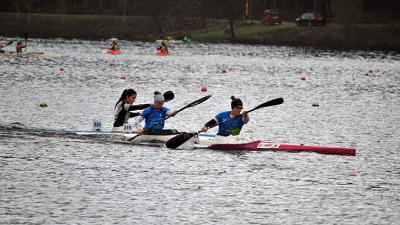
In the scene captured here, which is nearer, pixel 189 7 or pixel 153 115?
pixel 153 115

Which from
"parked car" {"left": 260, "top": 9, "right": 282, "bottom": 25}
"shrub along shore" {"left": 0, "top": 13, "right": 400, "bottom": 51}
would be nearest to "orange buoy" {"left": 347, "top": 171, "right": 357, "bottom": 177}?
"shrub along shore" {"left": 0, "top": 13, "right": 400, "bottom": 51}

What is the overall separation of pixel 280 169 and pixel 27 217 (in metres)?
9.82

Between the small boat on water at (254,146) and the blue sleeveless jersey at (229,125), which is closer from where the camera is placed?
the blue sleeveless jersey at (229,125)

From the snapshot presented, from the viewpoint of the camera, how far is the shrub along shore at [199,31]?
11675 cm

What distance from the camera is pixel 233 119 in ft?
100

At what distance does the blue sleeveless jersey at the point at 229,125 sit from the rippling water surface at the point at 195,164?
0.78 meters

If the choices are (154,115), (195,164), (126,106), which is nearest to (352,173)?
(195,164)

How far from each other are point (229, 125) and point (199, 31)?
104 metres

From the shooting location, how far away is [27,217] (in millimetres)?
21484

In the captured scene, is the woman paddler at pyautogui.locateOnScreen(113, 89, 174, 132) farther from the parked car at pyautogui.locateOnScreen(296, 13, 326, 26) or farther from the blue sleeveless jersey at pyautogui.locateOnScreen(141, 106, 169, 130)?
the parked car at pyautogui.locateOnScreen(296, 13, 326, 26)

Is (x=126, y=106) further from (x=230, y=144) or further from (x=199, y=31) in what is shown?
(x=199, y=31)

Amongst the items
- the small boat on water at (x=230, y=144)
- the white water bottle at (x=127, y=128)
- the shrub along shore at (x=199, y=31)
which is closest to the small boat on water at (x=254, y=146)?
the small boat on water at (x=230, y=144)

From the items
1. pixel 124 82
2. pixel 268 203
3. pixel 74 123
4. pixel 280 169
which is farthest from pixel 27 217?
pixel 124 82

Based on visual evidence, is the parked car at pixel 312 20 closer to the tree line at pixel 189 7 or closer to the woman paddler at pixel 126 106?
the tree line at pixel 189 7
